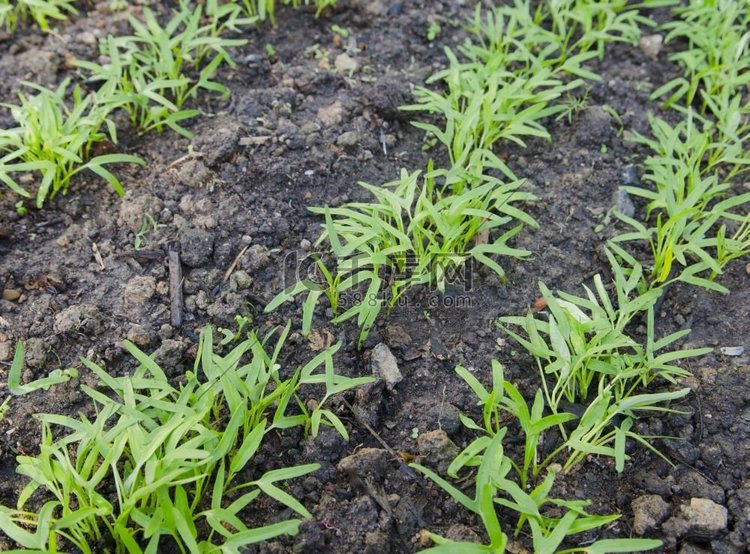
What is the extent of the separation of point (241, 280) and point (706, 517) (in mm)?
1660

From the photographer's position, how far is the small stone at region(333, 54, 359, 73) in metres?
3.27

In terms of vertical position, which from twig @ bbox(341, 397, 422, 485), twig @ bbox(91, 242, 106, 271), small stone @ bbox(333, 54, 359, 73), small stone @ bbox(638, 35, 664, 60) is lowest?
twig @ bbox(341, 397, 422, 485)

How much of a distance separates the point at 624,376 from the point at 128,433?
149 centimetres

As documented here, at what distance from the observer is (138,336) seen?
232cm

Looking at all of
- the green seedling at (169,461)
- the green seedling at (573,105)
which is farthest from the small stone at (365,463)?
the green seedling at (573,105)

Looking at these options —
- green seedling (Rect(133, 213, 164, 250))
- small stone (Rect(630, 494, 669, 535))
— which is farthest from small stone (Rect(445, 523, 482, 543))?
green seedling (Rect(133, 213, 164, 250))

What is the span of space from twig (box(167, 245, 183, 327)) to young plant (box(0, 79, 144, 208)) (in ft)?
1.36

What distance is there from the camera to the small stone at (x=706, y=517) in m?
1.94

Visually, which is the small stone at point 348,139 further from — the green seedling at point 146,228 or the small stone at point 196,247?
the green seedling at point 146,228

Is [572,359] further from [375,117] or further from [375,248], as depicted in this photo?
[375,117]

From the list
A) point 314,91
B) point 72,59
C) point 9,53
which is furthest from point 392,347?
point 9,53

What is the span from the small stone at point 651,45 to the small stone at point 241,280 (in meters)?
2.40

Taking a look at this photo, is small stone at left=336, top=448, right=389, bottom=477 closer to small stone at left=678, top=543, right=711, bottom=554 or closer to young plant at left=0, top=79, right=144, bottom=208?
small stone at left=678, top=543, right=711, bottom=554

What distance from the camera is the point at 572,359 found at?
221cm
